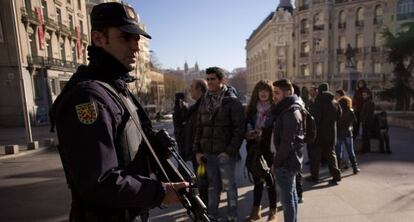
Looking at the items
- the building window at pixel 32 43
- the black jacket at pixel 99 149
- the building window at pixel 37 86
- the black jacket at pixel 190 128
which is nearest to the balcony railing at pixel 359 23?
the building window at pixel 32 43

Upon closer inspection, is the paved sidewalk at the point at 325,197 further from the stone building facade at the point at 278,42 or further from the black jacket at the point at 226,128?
the stone building facade at the point at 278,42

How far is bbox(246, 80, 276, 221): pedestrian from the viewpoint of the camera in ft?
13.0

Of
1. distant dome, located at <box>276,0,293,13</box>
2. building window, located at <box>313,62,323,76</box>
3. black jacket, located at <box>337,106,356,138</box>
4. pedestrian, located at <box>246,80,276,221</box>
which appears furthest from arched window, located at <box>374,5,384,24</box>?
pedestrian, located at <box>246,80,276,221</box>

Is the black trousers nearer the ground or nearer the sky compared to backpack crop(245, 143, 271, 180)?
nearer the ground

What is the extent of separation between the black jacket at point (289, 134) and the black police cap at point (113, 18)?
2.19 metres

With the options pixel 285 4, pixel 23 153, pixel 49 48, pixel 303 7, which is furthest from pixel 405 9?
pixel 285 4

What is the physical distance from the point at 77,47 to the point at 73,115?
107ft

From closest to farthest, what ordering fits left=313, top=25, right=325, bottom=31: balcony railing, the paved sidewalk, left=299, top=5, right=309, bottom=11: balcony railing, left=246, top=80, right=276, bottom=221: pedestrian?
1. left=246, top=80, right=276, bottom=221: pedestrian
2. the paved sidewalk
3. left=313, top=25, right=325, bottom=31: balcony railing
4. left=299, top=5, right=309, bottom=11: balcony railing

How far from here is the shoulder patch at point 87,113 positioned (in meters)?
1.31

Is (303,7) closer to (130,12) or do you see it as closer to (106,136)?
(130,12)

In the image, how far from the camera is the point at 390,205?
4.43 m

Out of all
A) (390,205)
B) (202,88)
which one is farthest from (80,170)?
(390,205)

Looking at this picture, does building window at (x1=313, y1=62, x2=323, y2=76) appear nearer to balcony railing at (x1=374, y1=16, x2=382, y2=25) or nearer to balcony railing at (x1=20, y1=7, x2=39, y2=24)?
balcony railing at (x1=374, y1=16, x2=382, y2=25)

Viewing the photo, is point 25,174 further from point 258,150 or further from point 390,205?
point 390,205
